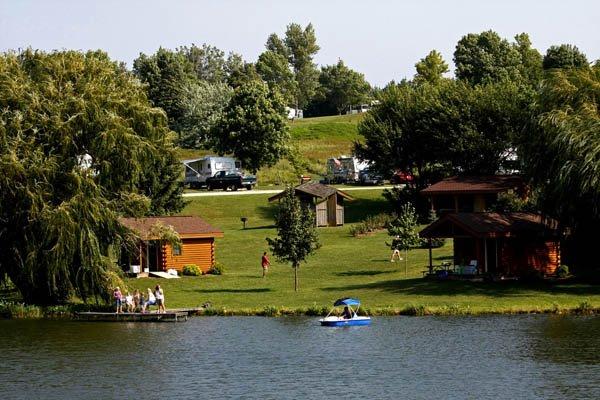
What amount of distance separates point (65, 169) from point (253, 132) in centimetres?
6168

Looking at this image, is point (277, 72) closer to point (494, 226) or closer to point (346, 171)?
point (346, 171)

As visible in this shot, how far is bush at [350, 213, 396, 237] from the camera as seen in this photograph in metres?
97.2

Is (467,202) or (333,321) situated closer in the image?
(333,321)

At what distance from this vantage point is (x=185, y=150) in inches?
5812

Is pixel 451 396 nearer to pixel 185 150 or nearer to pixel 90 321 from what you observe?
pixel 90 321

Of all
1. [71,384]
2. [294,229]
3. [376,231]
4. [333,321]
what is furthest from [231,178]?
[71,384]

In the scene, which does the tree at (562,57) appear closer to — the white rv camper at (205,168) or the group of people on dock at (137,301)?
the white rv camper at (205,168)

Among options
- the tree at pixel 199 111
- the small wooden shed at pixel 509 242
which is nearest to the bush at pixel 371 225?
the small wooden shed at pixel 509 242

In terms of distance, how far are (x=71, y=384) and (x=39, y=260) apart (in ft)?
61.2

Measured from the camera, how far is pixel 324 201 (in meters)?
102

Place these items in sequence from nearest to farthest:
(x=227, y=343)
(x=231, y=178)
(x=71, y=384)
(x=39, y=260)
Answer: (x=71, y=384) < (x=227, y=343) < (x=39, y=260) < (x=231, y=178)

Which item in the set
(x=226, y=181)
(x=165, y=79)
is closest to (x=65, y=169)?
(x=226, y=181)

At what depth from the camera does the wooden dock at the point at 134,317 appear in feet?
212

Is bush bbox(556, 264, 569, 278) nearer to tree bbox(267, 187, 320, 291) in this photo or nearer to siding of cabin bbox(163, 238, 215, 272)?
tree bbox(267, 187, 320, 291)
